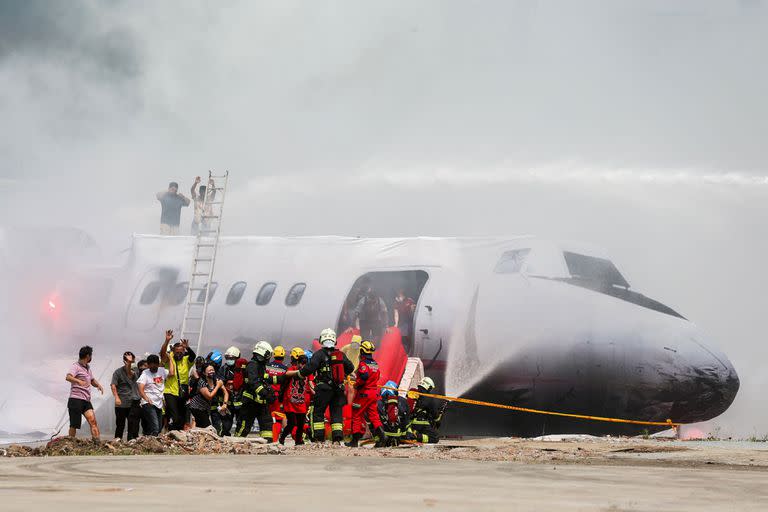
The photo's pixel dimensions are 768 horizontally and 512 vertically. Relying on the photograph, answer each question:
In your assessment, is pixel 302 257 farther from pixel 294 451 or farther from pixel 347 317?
pixel 294 451

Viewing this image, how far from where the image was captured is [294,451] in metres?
15.2

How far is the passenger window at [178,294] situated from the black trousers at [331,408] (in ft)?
28.1

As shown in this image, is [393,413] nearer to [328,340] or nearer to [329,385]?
[329,385]

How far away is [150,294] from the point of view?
25.2 meters

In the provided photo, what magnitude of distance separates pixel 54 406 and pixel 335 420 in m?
9.59

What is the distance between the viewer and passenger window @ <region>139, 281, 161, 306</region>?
25141 mm

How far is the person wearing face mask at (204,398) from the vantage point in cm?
1888

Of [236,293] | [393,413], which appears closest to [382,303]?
[236,293]

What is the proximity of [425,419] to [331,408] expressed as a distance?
1.86m

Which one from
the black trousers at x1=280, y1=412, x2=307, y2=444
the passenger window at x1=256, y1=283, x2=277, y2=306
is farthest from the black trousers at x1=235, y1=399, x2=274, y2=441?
the passenger window at x1=256, y1=283, x2=277, y2=306

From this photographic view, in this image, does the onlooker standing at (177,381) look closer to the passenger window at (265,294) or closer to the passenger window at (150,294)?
the passenger window at (265,294)

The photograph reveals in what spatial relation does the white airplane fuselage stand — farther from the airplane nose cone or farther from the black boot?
the black boot

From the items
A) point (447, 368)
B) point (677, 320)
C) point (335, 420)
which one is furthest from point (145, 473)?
point (677, 320)

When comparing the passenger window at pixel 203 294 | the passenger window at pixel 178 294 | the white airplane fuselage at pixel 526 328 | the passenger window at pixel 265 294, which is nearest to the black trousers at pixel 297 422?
the white airplane fuselage at pixel 526 328
